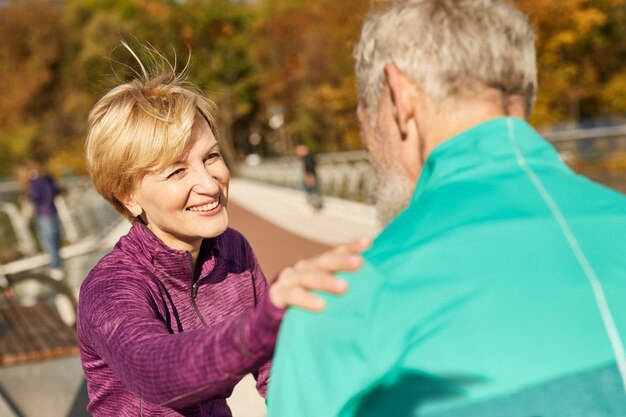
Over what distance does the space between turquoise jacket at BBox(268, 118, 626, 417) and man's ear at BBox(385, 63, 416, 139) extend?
304 millimetres

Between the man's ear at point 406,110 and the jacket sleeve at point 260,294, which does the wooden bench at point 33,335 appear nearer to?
the jacket sleeve at point 260,294

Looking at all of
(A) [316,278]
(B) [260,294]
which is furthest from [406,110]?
(B) [260,294]

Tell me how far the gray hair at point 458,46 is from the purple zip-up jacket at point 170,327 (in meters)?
0.48

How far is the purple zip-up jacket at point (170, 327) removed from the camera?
4.25 feet

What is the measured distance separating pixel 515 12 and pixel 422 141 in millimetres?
289

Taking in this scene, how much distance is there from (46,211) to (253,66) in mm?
45829

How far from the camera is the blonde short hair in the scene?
6.02 feet

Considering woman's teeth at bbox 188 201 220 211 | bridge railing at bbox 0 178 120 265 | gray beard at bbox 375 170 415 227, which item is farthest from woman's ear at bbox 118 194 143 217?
bridge railing at bbox 0 178 120 265

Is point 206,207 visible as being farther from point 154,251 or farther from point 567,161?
point 567,161

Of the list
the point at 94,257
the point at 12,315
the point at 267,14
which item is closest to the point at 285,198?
the point at 94,257

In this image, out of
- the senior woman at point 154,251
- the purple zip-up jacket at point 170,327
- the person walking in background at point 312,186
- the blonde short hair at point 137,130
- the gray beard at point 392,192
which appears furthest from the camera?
the person walking in background at point 312,186

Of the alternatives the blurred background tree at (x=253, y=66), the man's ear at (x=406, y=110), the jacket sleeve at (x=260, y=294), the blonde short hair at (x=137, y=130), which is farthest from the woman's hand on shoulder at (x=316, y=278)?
the blurred background tree at (x=253, y=66)

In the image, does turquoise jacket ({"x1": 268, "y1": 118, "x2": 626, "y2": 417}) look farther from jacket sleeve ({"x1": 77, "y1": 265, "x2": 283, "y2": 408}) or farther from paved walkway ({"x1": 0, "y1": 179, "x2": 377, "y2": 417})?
Result: paved walkway ({"x1": 0, "y1": 179, "x2": 377, "y2": 417})

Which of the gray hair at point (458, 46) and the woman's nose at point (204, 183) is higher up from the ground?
the gray hair at point (458, 46)
